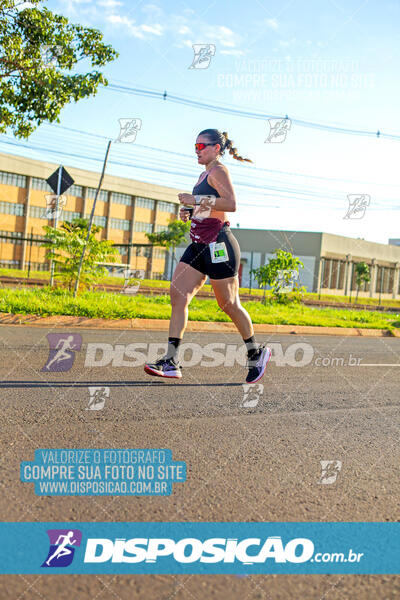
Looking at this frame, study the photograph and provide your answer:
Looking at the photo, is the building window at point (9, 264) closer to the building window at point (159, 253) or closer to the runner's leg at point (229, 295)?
the building window at point (159, 253)

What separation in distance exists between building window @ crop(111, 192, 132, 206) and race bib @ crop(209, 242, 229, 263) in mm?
61030

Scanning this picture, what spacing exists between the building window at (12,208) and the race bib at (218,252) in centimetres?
5395

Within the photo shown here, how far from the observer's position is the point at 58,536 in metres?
1.98

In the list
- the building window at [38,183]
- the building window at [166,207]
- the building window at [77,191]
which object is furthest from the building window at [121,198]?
the building window at [38,183]

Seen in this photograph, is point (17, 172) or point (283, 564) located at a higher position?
point (17, 172)

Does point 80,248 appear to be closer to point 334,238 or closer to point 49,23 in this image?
point 49,23

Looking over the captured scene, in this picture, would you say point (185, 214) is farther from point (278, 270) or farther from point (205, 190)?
point (278, 270)

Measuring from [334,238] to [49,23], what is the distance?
55618 mm

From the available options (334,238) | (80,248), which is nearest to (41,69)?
(80,248)

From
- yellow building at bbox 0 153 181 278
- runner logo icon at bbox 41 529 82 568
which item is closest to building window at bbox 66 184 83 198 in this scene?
yellow building at bbox 0 153 181 278

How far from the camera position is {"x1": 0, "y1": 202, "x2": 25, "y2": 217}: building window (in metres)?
55.1

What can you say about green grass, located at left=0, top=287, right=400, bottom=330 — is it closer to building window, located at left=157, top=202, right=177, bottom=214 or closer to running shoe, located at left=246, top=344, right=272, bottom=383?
running shoe, located at left=246, top=344, right=272, bottom=383

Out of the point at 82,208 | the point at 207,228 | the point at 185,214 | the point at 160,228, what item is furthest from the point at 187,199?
the point at 160,228

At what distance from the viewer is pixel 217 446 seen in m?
3.11
